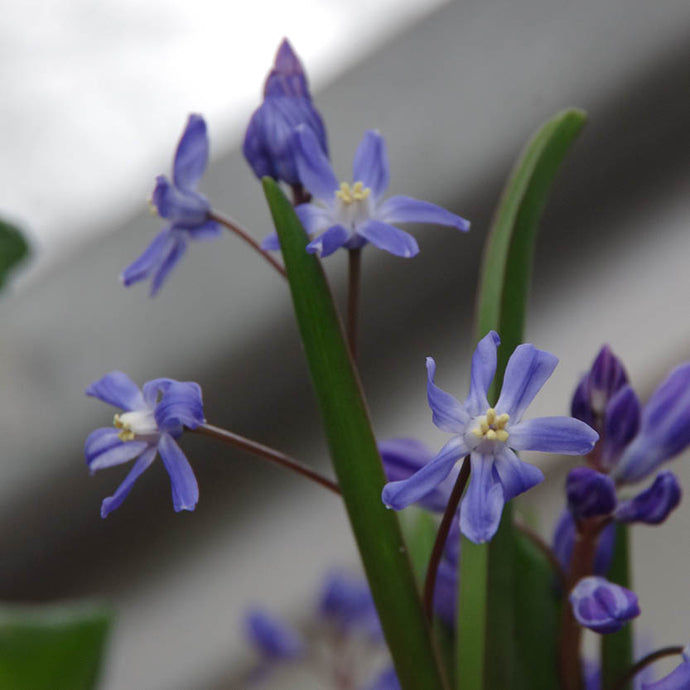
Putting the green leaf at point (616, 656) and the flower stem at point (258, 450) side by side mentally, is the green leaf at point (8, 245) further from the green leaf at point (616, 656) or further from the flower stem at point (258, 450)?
the green leaf at point (616, 656)

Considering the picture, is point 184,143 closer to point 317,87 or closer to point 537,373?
point 537,373

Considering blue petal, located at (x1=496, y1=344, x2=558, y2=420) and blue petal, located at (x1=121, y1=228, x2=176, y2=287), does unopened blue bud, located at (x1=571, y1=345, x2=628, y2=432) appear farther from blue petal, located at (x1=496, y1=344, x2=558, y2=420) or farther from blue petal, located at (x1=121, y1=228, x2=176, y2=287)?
blue petal, located at (x1=121, y1=228, x2=176, y2=287)

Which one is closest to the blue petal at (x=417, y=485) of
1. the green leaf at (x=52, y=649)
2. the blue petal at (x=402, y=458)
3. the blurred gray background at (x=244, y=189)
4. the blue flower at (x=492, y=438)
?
the blue flower at (x=492, y=438)

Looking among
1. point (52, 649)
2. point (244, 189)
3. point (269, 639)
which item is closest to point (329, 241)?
point (52, 649)

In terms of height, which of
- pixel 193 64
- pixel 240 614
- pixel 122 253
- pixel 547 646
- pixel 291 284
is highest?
pixel 193 64

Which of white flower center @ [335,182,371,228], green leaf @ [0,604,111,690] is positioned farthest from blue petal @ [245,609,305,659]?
white flower center @ [335,182,371,228]

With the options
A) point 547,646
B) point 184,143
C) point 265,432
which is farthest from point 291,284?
point 265,432
